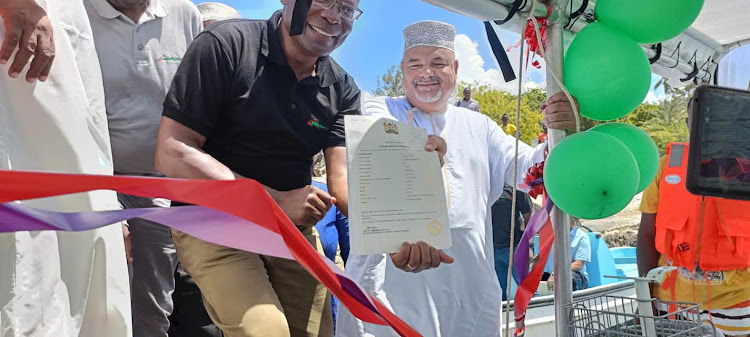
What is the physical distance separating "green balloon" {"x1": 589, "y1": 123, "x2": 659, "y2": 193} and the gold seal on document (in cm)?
Result: 65

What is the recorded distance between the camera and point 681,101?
102 ft

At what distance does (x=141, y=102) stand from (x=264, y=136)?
2.17ft

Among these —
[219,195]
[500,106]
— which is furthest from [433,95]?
[500,106]

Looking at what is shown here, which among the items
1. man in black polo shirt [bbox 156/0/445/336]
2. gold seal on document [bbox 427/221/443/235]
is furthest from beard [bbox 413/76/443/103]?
gold seal on document [bbox 427/221/443/235]

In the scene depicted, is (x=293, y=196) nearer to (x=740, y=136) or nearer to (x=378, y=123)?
(x=378, y=123)

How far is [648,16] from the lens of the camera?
6.55ft

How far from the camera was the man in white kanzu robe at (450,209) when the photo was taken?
114 inches

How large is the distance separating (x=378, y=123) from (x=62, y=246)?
3.23 feet

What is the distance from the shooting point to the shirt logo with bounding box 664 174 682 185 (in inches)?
131

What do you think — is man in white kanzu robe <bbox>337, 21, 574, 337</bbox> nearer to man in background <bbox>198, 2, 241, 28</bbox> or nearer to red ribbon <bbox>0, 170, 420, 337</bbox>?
man in background <bbox>198, 2, 241, 28</bbox>

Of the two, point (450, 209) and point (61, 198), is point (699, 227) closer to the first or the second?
point (450, 209)

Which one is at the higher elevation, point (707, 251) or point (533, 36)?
point (533, 36)

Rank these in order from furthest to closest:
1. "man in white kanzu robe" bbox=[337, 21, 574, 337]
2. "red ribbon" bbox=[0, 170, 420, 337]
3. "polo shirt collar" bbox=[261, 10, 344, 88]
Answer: "man in white kanzu robe" bbox=[337, 21, 574, 337]
"polo shirt collar" bbox=[261, 10, 344, 88]
"red ribbon" bbox=[0, 170, 420, 337]

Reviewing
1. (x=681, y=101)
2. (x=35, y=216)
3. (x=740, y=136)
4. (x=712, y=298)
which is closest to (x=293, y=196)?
(x=35, y=216)
